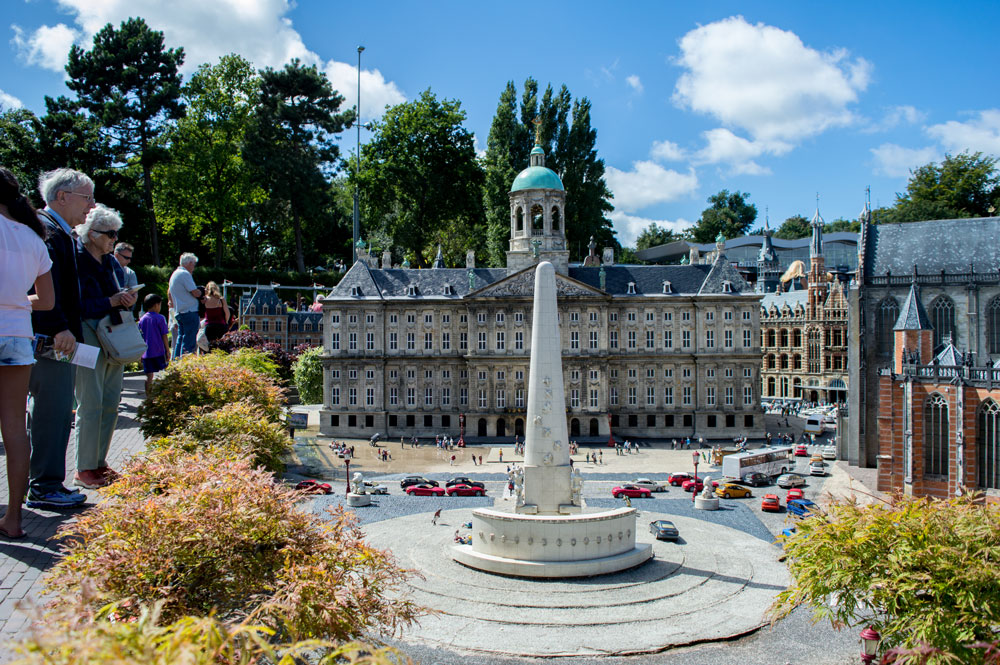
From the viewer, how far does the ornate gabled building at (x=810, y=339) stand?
90688 mm

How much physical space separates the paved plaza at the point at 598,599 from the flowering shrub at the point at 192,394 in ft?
3.58

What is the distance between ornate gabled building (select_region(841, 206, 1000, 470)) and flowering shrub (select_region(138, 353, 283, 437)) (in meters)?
43.3

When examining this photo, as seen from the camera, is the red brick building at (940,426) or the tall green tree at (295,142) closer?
the red brick building at (940,426)

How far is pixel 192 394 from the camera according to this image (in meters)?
21.0

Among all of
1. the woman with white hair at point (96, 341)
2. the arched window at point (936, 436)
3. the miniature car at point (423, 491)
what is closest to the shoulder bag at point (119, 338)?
the woman with white hair at point (96, 341)

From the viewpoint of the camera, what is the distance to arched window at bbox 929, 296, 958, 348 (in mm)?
52531

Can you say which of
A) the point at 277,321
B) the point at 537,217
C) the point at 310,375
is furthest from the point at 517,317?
the point at 277,321

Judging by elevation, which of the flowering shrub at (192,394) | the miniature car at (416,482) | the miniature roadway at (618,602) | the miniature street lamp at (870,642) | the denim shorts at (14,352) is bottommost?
the miniature roadway at (618,602)

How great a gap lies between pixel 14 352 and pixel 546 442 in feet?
76.8

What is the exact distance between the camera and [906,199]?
105188mm

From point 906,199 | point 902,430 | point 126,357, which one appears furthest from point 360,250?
point 906,199

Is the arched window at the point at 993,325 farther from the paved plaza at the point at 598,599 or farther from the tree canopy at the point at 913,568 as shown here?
the tree canopy at the point at 913,568

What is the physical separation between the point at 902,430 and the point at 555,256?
33.3m

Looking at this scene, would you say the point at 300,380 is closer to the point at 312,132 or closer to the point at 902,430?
the point at 312,132
